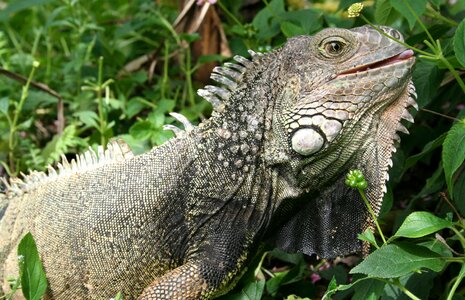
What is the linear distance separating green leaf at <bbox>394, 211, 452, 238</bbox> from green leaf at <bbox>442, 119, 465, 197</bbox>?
0.73 feet

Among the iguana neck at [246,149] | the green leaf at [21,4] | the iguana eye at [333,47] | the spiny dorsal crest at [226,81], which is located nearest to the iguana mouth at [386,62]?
the iguana eye at [333,47]

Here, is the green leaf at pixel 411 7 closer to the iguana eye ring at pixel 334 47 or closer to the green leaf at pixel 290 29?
the iguana eye ring at pixel 334 47

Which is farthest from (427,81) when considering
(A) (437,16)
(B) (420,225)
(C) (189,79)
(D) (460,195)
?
(C) (189,79)

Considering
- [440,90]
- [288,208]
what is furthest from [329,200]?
[440,90]

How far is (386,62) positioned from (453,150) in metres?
0.60

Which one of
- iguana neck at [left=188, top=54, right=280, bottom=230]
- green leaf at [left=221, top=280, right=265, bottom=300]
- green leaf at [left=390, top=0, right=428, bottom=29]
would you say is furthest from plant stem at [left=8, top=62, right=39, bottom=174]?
green leaf at [left=390, top=0, right=428, bottom=29]

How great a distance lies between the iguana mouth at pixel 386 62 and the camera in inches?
155

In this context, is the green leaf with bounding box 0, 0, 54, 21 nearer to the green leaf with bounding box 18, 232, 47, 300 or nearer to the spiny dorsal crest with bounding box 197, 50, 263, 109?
the spiny dorsal crest with bounding box 197, 50, 263, 109

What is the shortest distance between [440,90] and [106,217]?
7.79 ft

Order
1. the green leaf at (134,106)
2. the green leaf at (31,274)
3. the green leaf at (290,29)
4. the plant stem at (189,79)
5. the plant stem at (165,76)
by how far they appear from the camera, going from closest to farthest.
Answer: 1. the green leaf at (31,274)
2. the green leaf at (290,29)
3. the green leaf at (134,106)
4. the plant stem at (189,79)
5. the plant stem at (165,76)

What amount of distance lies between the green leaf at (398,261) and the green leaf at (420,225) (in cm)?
10

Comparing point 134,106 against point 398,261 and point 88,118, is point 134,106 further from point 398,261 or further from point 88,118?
point 398,261

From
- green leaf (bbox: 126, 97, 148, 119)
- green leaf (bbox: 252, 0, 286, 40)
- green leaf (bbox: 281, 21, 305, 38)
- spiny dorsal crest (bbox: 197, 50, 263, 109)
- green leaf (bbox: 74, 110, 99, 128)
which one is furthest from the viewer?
green leaf (bbox: 126, 97, 148, 119)

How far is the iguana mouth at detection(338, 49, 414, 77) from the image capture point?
394cm
